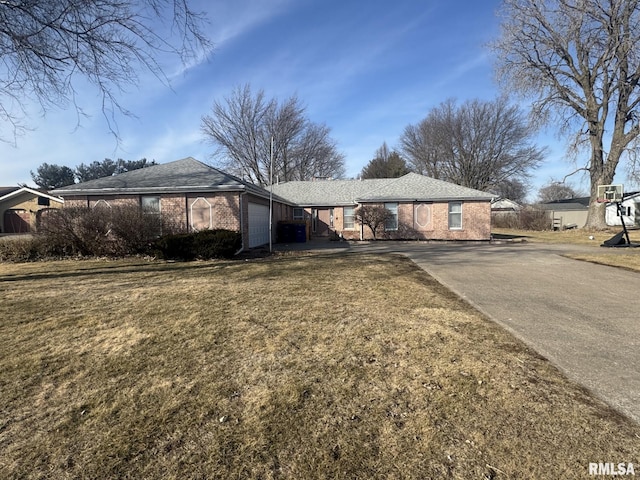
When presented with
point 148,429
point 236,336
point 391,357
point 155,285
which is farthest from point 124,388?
point 155,285

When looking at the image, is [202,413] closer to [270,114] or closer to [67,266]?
[67,266]

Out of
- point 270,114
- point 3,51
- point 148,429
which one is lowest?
point 148,429

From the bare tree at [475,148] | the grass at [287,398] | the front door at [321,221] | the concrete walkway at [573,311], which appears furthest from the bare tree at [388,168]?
the grass at [287,398]

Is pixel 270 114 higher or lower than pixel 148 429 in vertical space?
A: higher

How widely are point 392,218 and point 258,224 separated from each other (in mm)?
8486

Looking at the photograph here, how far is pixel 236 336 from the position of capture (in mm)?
4164

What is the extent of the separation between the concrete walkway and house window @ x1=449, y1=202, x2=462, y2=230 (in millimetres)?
9541

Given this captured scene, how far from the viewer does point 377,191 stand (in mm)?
21156

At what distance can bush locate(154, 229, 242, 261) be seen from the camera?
11.1 meters

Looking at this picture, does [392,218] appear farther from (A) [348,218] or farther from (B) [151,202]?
(B) [151,202]

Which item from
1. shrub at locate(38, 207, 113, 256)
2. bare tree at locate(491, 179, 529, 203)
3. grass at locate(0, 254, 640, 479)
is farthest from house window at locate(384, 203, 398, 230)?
bare tree at locate(491, 179, 529, 203)

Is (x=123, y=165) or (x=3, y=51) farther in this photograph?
(x=123, y=165)

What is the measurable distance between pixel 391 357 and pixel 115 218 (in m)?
11.8

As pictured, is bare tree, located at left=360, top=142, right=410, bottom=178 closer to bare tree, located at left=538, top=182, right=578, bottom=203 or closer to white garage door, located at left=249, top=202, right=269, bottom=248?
white garage door, located at left=249, top=202, right=269, bottom=248
